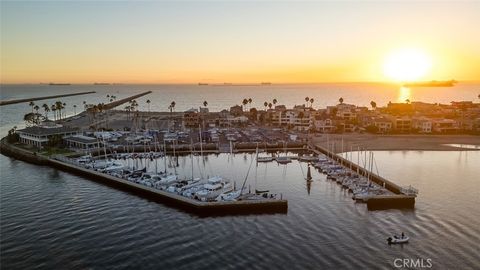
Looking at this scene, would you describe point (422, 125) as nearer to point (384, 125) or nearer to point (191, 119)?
point (384, 125)

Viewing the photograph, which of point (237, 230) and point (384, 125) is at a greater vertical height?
point (384, 125)

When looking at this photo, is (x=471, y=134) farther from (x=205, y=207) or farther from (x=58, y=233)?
(x=58, y=233)

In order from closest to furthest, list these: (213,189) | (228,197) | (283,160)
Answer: (228,197) < (213,189) < (283,160)

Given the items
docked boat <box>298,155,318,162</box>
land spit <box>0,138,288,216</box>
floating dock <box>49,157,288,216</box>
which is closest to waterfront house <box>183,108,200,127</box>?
docked boat <box>298,155,318,162</box>

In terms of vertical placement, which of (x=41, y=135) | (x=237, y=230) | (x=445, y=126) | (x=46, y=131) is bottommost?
(x=237, y=230)

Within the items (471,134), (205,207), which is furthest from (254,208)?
(471,134)

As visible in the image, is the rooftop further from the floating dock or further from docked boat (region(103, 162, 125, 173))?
the floating dock

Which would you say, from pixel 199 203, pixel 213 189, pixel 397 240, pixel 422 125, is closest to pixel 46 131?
pixel 213 189
